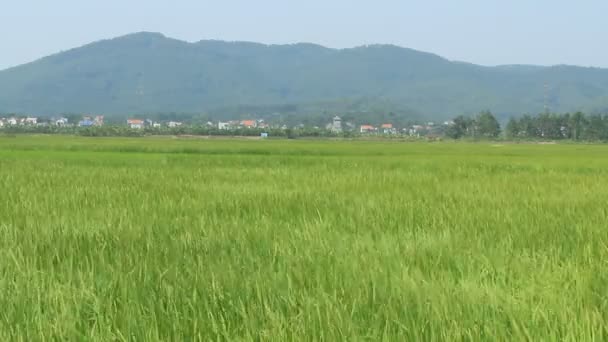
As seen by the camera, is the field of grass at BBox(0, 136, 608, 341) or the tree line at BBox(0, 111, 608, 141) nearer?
the field of grass at BBox(0, 136, 608, 341)

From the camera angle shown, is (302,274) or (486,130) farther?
(486,130)

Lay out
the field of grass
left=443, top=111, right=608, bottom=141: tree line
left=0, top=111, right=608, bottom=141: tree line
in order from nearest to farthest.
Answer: the field of grass, left=0, top=111, right=608, bottom=141: tree line, left=443, top=111, right=608, bottom=141: tree line

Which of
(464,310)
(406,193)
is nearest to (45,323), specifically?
(464,310)

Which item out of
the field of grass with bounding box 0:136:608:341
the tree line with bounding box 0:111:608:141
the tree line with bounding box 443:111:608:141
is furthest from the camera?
the tree line with bounding box 443:111:608:141

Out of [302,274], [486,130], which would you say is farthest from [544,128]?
[302,274]

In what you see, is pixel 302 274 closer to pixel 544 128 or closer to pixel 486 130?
pixel 544 128

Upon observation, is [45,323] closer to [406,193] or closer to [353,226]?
[353,226]

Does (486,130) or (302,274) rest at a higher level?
(302,274)

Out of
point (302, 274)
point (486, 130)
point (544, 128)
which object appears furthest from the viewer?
point (486, 130)

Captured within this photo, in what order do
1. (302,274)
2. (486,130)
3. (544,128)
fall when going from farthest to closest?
(486,130) → (544,128) → (302,274)

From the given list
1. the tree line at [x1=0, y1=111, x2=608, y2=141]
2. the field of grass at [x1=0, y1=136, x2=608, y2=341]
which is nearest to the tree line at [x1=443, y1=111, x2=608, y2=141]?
the tree line at [x1=0, y1=111, x2=608, y2=141]

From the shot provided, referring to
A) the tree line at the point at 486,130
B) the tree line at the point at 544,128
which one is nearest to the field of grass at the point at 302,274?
the tree line at the point at 486,130

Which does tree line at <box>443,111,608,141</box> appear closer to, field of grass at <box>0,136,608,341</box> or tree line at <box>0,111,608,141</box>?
tree line at <box>0,111,608,141</box>

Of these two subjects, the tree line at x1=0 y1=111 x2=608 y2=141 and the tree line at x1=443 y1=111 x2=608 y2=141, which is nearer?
the tree line at x1=0 y1=111 x2=608 y2=141
